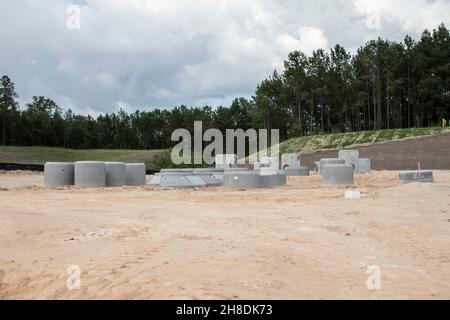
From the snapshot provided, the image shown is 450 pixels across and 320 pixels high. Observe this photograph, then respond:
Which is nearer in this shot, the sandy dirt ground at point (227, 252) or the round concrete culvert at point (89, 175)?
the sandy dirt ground at point (227, 252)

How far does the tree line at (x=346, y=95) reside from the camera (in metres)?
67.9

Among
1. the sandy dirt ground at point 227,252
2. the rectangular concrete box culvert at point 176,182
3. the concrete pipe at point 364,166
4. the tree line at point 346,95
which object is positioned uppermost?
the tree line at point 346,95

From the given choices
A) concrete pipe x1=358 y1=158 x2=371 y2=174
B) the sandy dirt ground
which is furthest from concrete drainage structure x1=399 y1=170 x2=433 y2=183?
concrete pipe x1=358 y1=158 x2=371 y2=174

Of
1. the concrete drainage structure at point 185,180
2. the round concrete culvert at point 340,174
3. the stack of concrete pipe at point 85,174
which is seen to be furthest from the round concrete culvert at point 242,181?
the stack of concrete pipe at point 85,174

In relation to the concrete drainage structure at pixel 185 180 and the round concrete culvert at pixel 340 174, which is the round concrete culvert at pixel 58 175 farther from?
the round concrete culvert at pixel 340 174

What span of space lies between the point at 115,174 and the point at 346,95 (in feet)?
179

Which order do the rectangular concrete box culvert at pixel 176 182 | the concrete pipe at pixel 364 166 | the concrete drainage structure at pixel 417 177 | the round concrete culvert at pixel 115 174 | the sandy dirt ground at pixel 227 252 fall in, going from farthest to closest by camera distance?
1. the concrete pipe at pixel 364 166
2. the round concrete culvert at pixel 115 174
3. the rectangular concrete box culvert at pixel 176 182
4. the concrete drainage structure at pixel 417 177
5. the sandy dirt ground at pixel 227 252

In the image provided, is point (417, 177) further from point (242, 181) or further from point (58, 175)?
point (58, 175)

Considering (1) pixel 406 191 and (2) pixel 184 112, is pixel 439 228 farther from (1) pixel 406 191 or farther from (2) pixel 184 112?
(2) pixel 184 112

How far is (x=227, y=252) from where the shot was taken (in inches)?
271

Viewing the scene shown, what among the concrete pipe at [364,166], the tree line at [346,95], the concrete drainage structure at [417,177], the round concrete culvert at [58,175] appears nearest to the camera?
the concrete drainage structure at [417,177]

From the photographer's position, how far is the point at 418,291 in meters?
5.30

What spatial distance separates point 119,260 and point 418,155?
134 feet

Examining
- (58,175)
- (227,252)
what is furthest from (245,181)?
(227,252)
